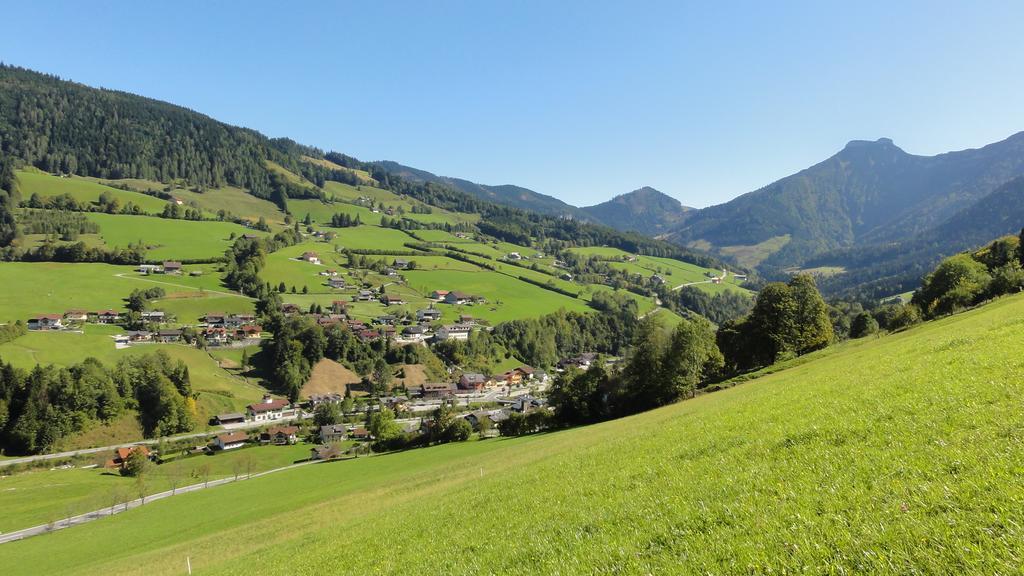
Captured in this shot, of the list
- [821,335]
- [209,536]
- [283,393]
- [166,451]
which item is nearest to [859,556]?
[209,536]

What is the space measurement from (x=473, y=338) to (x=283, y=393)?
2386 inches

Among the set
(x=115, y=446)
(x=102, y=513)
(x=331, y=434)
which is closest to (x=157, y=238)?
(x=115, y=446)

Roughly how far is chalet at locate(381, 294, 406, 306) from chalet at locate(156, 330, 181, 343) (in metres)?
66.1

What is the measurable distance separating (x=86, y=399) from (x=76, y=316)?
45907mm

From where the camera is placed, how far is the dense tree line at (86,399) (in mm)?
87000

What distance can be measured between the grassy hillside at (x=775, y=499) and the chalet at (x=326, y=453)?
6065cm

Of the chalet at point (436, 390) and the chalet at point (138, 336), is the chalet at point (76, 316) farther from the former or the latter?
the chalet at point (436, 390)

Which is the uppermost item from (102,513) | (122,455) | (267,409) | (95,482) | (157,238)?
(157,238)

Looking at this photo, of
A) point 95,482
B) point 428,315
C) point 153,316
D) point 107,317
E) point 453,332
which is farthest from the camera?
point 428,315

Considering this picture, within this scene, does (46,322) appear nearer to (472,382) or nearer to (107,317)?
(107,317)

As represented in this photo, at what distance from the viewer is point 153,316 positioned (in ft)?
433

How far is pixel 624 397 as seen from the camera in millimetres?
70312

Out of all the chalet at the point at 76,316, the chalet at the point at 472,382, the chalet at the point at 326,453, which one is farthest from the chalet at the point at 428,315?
the chalet at the point at 76,316

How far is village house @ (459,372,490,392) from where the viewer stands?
142 meters
